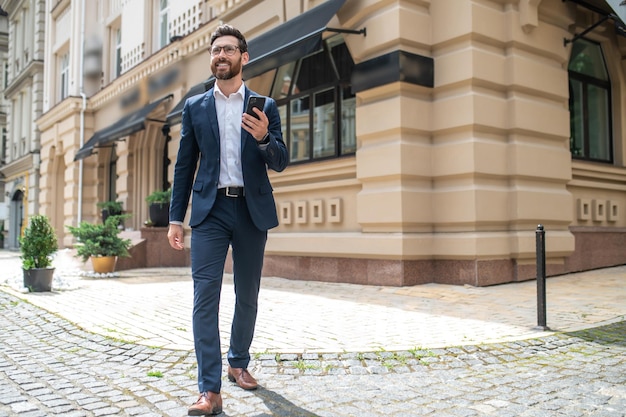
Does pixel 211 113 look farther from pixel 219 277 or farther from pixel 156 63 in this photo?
pixel 156 63

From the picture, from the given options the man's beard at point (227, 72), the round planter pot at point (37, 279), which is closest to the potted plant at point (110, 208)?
the round planter pot at point (37, 279)

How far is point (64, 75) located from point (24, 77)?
22.3ft

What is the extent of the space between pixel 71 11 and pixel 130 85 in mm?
6859

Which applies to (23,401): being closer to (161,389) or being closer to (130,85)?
(161,389)

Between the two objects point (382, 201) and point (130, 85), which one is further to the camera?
point (130, 85)

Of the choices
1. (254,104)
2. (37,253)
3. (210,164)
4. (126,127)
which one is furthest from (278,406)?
(126,127)

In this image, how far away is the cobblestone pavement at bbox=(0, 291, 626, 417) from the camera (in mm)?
3084

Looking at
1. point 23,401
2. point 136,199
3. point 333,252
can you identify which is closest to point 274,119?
point 23,401

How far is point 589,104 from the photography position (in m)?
10.2

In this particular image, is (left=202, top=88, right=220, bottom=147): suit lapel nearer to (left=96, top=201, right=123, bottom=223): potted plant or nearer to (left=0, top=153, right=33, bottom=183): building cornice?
(left=96, top=201, right=123, bottom=223): potted plant

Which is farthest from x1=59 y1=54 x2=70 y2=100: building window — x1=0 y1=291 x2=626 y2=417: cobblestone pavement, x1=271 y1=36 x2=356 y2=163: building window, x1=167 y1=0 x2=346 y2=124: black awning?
x1=0 y1=291 x2=626 y2=417: cobblestone pavement

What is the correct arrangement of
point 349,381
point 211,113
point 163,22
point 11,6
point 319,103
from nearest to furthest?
1. point 211,113
2. point 349,381
3. point 319,103
4. point 163,22
5. point 11,6

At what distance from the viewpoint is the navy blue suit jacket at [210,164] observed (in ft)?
10.5

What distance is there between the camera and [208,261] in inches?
124
